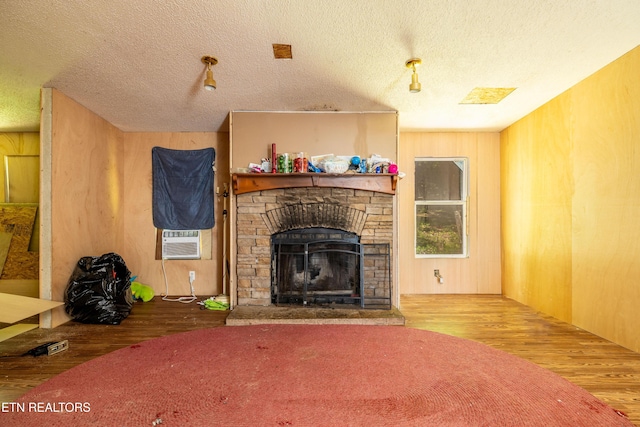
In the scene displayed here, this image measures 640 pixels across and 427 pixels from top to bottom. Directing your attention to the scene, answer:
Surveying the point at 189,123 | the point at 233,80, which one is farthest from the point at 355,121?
Result: the point at 189,123

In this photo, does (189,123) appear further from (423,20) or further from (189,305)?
(423,20)

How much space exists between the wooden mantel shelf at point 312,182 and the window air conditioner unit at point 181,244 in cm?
122

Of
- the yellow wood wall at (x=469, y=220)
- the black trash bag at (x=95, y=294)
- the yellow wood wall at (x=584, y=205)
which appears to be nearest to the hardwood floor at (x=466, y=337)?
the black trash bag at (x=95, y=294)

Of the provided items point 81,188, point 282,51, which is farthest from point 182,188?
point 282,51

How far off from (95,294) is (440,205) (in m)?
4.08

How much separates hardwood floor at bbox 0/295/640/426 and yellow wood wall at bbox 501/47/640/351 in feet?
0.83

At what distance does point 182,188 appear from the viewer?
3910 mm

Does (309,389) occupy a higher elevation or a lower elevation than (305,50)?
lower

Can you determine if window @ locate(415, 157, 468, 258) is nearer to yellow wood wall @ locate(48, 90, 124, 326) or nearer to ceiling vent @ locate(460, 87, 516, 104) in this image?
ceiling vent @ locate(460, 87, 516, 104)

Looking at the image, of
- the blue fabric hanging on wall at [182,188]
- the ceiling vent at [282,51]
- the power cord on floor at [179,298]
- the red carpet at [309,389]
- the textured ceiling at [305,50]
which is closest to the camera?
the red carpet at [309,389]

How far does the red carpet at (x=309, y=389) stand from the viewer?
1.41 m

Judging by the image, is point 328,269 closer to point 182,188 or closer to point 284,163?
point 284,163

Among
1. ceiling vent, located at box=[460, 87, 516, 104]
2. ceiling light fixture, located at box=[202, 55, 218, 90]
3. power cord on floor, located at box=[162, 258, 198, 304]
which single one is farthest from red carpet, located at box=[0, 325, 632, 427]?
ceiling vent, located at box=[460, 87, 516, 104]

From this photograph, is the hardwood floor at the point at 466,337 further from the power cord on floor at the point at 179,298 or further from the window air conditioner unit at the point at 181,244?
the window air conditioner unit at the point at 181,244
